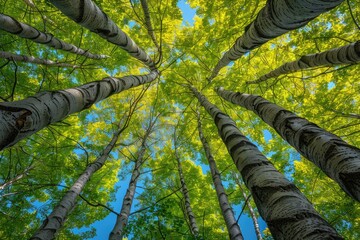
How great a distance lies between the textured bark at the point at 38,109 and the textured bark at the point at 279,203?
4.98ft

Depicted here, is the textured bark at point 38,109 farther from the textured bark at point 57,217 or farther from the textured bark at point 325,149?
the textured bark at point 57,217

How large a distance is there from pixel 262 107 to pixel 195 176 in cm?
685

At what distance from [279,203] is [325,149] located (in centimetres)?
60

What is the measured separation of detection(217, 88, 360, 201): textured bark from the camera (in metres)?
1.25

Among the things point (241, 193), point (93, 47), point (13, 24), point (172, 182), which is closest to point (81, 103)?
point (13, 24)

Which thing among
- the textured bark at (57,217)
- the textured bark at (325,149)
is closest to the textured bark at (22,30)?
the textured bark at (57,217)

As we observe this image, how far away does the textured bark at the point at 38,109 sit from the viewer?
3.89 feet

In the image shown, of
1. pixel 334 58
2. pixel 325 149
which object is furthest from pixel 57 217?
pixel 334 58

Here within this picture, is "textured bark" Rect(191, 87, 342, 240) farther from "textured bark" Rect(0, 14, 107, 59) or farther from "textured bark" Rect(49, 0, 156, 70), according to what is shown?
"textured bark" Rect(0, 14, 107, 59)

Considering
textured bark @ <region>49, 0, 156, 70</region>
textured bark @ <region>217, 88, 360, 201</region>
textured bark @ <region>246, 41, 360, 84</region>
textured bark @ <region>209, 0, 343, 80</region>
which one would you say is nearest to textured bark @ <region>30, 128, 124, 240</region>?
textured bark @ <region>49, 0, 156, 70</region>

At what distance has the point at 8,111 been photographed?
122 cm

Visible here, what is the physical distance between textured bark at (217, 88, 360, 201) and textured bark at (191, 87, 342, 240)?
27 centimetres

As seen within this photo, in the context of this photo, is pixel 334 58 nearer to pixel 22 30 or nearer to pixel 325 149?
pixel 325 149

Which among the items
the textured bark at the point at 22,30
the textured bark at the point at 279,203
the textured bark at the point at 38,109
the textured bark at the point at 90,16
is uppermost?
the textured bark at the point at 22,30
